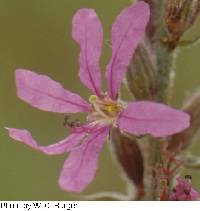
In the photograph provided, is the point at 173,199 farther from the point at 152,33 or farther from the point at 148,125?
the point at 152,33

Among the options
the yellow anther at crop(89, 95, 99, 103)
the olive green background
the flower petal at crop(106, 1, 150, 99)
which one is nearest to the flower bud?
the flower petal at crop(106, 1, 150, 99)

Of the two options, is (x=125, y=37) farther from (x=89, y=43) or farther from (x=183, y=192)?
(x=183, y=192)

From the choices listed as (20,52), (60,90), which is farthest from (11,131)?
(20,52)

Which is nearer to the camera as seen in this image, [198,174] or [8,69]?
[198,174]

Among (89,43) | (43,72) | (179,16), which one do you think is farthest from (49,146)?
(43,72)

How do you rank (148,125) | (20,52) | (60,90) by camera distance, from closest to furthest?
(148,125) → (60,90) → (20,52)

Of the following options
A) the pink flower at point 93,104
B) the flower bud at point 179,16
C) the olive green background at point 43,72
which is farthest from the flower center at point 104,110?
the olive green background at point 43,72

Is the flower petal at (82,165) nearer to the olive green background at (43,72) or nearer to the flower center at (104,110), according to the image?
the flower center at (104,110)
